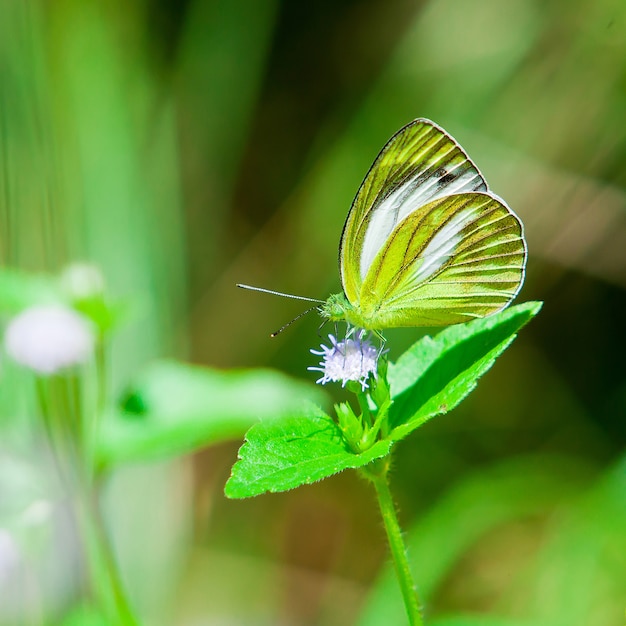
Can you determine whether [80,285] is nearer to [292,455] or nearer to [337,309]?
[337,309]

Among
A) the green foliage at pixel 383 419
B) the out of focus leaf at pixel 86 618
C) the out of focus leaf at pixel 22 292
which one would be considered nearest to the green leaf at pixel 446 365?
the green foliage at pixel 383 419


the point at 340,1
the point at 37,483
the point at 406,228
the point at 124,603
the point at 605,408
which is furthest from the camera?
the point at 340,1

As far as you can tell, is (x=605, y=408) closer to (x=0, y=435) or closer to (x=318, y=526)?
(x=318, y=526)

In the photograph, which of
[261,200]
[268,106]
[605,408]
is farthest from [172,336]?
[605,408]

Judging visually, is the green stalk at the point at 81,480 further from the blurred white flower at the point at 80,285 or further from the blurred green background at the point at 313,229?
the blurred green background at the point at 313,229

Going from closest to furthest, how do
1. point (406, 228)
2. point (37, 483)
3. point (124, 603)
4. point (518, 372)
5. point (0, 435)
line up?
point (124, 603) → point (406, 228) → point (37, 483) → point (0, 435) → point (518, 372)

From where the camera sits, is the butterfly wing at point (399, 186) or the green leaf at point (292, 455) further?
the butterfly wing at point (399, 186)

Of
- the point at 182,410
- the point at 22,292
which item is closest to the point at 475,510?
the point at 182,410
